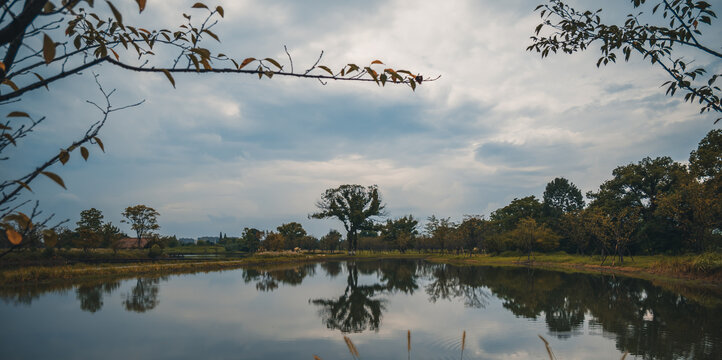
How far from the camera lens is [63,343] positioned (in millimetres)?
9094

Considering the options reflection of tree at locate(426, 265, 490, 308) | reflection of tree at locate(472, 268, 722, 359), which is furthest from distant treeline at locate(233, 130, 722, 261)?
reflection of tree at locate(426, 265, 490, 308)

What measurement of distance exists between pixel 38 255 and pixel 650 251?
2406 inches

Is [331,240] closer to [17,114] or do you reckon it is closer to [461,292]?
[461,292]

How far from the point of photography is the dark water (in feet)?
28.1

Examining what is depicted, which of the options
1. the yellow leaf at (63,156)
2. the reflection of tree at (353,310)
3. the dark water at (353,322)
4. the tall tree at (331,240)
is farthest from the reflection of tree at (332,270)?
the tall tree at (331,240)

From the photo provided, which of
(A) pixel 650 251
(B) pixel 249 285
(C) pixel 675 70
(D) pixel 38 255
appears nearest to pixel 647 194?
(A) pixel 650 251

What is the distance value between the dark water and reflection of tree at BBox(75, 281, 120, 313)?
48 mm

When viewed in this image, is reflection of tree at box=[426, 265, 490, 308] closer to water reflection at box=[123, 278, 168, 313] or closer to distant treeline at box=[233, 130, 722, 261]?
water reflection at box=[123, 278, 168, 313]

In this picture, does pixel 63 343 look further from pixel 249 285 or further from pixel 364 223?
pixel 364 223

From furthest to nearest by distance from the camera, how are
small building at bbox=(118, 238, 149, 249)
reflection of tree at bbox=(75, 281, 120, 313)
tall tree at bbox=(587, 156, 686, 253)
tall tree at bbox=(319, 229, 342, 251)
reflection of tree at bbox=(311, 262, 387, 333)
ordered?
1. tall tree at bbox=(319, 229, 342, 251)
2. small building at bbox=(118, 238, 149, 249)
3. tall tree at bbox=(587, 156, 686, 253)
4. reflection of tree at bbox=(75, 281, 120, 313)
5. reflection of tree at bbox=(311, 262, 387, 333)

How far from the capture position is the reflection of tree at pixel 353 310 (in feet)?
37.3

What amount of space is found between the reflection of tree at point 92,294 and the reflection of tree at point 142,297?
3.08ft

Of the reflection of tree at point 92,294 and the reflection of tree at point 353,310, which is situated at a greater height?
the reflection of tree at point 92,294

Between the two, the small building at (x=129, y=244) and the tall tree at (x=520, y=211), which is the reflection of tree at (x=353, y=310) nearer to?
the small building at (x=129, y=244)
